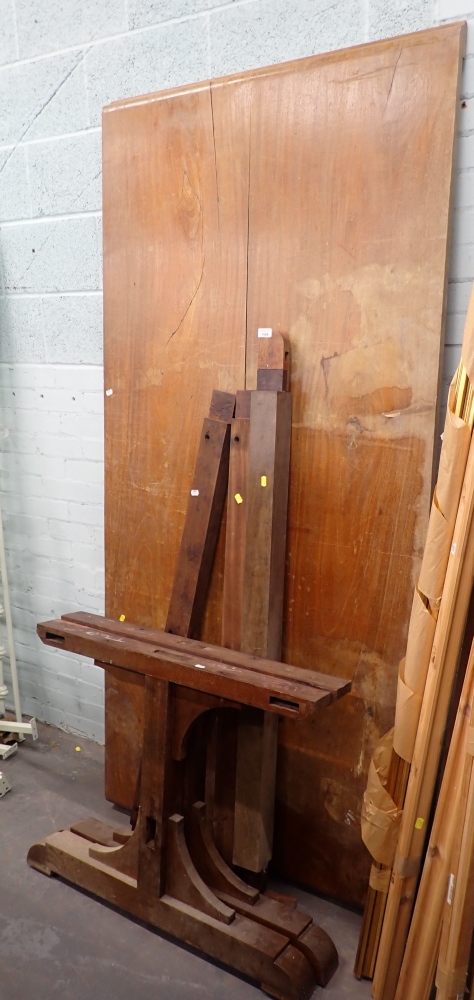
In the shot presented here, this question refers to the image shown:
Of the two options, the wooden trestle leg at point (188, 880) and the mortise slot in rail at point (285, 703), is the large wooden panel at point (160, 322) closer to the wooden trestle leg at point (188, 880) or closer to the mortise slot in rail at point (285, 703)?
the wooden trestle leg at point (188, 880)

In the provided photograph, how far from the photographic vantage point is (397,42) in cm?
134

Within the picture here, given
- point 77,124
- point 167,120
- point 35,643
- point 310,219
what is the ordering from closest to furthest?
1. point 310,219
2. point 167,120
3. point 77,124
4. point 35,643

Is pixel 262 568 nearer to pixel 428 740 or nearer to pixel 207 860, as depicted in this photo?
pixel 428 740

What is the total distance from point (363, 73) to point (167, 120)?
1.64 feet

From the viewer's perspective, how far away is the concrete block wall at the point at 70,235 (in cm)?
149

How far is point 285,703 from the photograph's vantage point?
1323mm

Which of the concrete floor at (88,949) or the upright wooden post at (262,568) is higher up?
the upright wooden post at (262,568)

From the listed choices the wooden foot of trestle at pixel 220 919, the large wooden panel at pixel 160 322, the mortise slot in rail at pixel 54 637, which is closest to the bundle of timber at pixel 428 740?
the wooden foot of trestle at pixel 220 919

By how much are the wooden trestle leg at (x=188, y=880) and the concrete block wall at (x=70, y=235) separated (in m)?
0.71

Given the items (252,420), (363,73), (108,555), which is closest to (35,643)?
(108,555)

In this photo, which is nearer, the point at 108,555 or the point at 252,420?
the point at 252,420

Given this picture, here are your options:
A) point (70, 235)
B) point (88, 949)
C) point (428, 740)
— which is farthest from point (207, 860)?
point (70, 235)

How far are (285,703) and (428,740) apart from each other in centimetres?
27

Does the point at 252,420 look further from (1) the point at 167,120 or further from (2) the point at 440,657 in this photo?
(1) the point at 167,120
